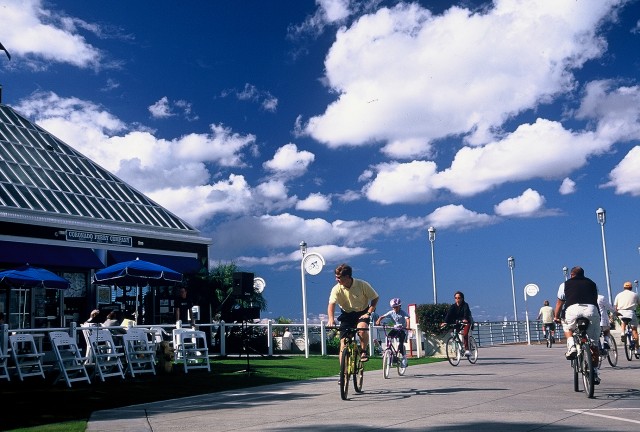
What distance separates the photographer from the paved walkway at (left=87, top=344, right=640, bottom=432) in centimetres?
684

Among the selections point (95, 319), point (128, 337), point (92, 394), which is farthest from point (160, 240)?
point (92, 394)

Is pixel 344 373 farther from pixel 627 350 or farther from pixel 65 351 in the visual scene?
pixel 627 350

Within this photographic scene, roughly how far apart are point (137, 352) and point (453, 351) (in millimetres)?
6785

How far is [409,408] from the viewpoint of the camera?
8.23m

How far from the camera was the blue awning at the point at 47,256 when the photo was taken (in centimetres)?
2203

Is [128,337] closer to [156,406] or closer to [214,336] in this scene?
[156,406]

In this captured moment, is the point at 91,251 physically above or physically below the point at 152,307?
above

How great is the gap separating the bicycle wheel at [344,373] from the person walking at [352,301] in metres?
0.46

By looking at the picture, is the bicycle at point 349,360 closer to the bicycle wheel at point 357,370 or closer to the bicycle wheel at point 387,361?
the bicycle wheel at point 357,370

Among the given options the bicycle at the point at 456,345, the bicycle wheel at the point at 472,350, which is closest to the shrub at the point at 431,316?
the bicycle wheel at the point at 472,350

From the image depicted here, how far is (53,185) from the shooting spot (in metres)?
26.5

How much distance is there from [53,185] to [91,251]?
3213 millimetres

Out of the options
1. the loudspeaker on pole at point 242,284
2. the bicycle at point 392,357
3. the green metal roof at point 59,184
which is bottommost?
the bicycle at point 392,357

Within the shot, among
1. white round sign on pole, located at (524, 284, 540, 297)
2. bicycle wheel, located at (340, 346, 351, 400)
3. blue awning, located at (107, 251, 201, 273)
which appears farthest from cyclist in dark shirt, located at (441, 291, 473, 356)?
white round sign on pole, located at (524, 284, 540, 297)
